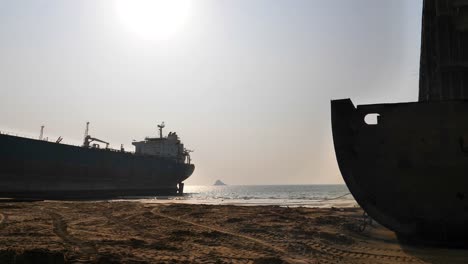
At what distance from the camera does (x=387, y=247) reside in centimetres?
727

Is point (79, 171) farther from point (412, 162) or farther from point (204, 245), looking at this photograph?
point (412, 162)

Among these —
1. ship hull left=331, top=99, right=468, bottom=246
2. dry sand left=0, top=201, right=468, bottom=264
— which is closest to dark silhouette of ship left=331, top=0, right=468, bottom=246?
ship hull left=331, top=99, right=468, bottom=246

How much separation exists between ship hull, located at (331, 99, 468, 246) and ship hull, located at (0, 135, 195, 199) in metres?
37.7

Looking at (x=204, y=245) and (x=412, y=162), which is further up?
(x=412, y=162)

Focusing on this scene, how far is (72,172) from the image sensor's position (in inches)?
1672

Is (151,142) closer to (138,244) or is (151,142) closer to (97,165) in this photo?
(97,165)

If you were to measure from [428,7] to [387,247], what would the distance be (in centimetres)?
748

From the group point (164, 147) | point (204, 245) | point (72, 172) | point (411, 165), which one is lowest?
point (204, 245)

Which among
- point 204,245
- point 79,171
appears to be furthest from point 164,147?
point 204,245

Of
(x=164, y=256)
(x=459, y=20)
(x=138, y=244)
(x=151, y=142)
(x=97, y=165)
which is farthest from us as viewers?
(x=151, y=142)

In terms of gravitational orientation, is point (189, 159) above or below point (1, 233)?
above

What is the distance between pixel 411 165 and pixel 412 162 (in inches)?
2.7

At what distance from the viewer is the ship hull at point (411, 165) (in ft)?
22.8

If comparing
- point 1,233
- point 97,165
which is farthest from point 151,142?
point 1,233
